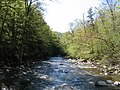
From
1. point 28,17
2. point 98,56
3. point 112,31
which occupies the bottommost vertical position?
point 98,56

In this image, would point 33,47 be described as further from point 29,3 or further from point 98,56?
point 29,3

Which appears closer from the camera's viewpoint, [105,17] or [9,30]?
[9,30]

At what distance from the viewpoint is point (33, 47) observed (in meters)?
47.5

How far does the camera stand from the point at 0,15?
2423 cm

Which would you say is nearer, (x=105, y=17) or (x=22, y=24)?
(x=22, y=24)

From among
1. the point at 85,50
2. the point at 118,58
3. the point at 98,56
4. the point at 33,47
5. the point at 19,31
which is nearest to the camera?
the point at 118,58

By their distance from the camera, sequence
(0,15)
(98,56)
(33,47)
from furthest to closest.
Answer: (33,47)
(98,56)
(0,15)

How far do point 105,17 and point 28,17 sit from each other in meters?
11.9

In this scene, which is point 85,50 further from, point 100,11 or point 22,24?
point 22,24

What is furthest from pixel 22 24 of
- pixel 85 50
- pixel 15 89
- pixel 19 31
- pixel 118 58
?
pixel 85 50

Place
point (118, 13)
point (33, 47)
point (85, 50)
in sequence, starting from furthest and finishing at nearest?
point (85, 50) → point (33, 47) → point (118, 13)

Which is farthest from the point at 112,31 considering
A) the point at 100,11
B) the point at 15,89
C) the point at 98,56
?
the point at 15,89

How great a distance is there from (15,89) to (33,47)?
101 ft

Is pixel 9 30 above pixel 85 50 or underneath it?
above
